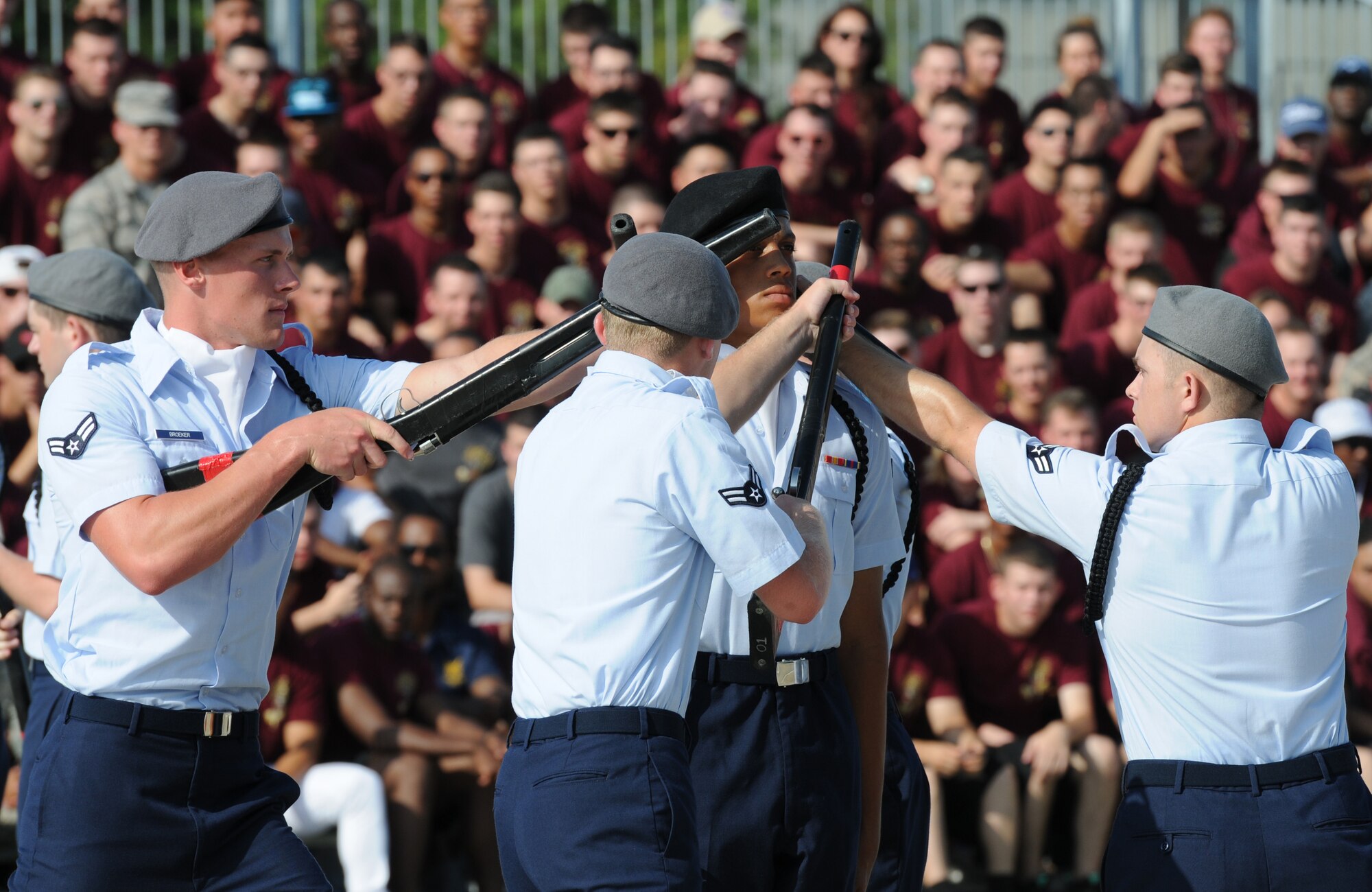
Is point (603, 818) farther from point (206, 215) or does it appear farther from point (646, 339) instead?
point (206, 215)

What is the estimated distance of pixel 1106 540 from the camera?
3623 millimetres

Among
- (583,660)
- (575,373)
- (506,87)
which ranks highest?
(506,87)

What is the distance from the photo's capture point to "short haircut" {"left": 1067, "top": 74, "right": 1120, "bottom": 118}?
10.3 meters

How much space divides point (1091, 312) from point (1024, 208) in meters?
1.17

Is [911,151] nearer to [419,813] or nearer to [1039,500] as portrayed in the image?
[419,813]

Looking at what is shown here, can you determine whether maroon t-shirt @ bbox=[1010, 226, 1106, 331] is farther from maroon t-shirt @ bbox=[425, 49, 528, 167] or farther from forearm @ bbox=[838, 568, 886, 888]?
forearm @ bbox=[838, 568, 886, 888]

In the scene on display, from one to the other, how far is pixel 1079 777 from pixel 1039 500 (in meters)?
3.33

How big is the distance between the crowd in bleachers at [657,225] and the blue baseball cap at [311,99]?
1 cm

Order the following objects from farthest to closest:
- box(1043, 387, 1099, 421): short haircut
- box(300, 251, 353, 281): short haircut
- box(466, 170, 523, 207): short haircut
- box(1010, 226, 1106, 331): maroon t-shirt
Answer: box(1010, 226, 1106, 331): maroon t-shirt → box(466, 170, 523, 207): short haircut → box(300, 251, 353, 281): short haircut → box(1043, 387, 1099, 421): short haircut

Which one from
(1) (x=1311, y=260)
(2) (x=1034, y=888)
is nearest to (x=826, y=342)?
(2) (x=1034, y=888)

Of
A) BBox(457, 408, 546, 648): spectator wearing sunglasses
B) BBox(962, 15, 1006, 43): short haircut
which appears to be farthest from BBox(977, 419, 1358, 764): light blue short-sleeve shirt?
BBox(962, 15, 1006, 43): short haircut

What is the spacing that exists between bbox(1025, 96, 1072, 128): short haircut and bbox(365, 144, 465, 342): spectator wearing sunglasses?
369cm

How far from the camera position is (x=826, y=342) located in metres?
3.78

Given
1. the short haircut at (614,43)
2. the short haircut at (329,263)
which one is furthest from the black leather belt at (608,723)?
the short haircut at (614,43)
